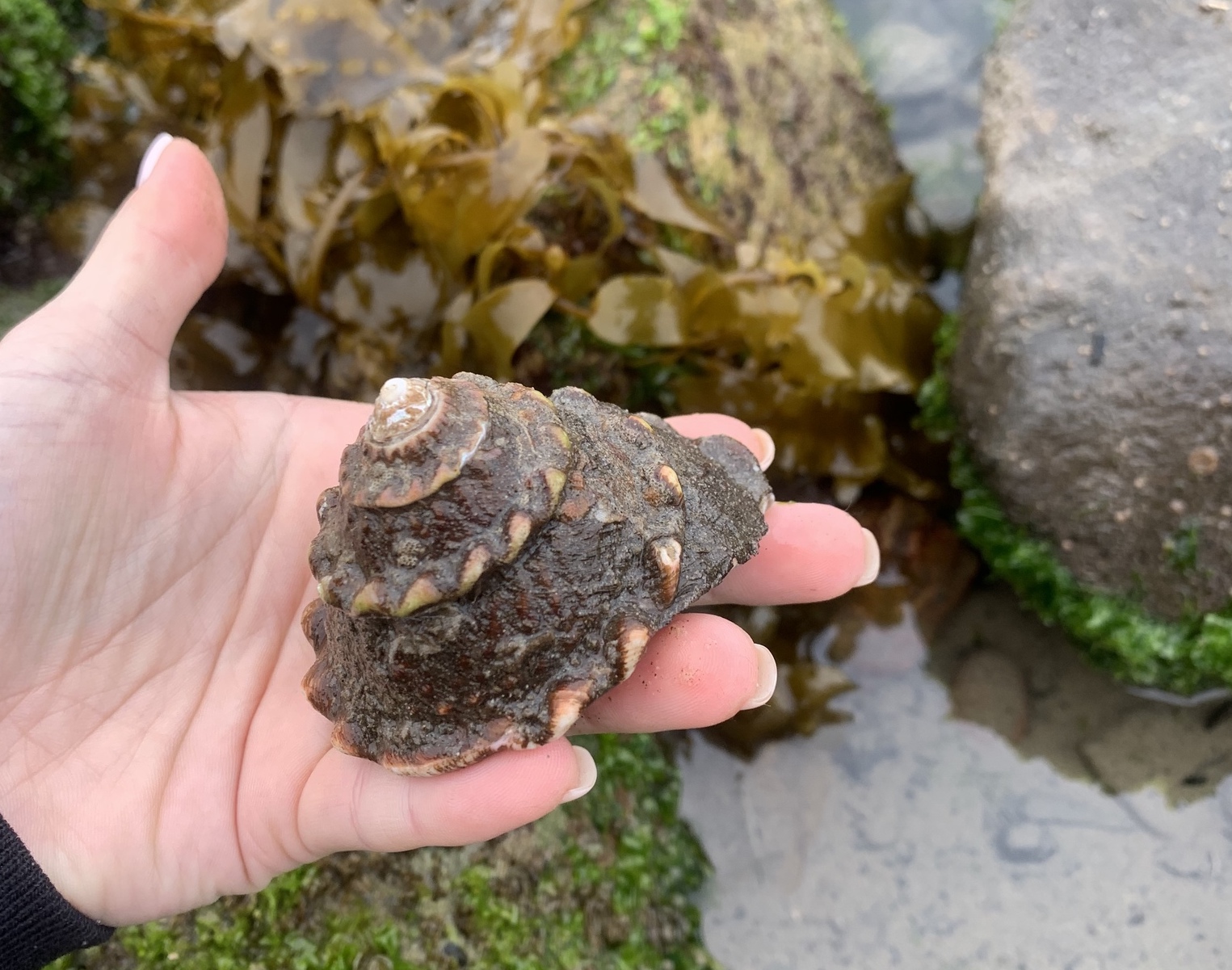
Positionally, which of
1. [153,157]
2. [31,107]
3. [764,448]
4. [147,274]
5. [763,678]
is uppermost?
[153,157]

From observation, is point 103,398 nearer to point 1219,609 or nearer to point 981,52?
point 1219,609

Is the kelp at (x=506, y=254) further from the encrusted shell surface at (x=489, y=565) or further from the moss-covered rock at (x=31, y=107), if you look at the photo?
the encrusted shell surface at (x=489, y=565)

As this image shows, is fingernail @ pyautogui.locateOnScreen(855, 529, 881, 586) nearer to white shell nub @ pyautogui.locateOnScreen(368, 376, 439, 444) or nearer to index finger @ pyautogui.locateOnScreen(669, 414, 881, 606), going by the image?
index finger @ pyautogui.locateOnScreen(669, 414, 881, 606)

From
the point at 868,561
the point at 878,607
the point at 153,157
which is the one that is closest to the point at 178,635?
→ the point at 153,157

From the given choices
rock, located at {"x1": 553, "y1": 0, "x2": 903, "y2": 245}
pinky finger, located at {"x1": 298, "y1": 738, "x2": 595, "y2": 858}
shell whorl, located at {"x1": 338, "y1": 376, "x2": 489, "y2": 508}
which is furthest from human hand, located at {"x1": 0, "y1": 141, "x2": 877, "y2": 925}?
rock, located at {"x1": 553, "y1": 0, "x2": 903, "y2": 245}

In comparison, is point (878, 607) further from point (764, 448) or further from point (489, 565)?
point (489, 565)
